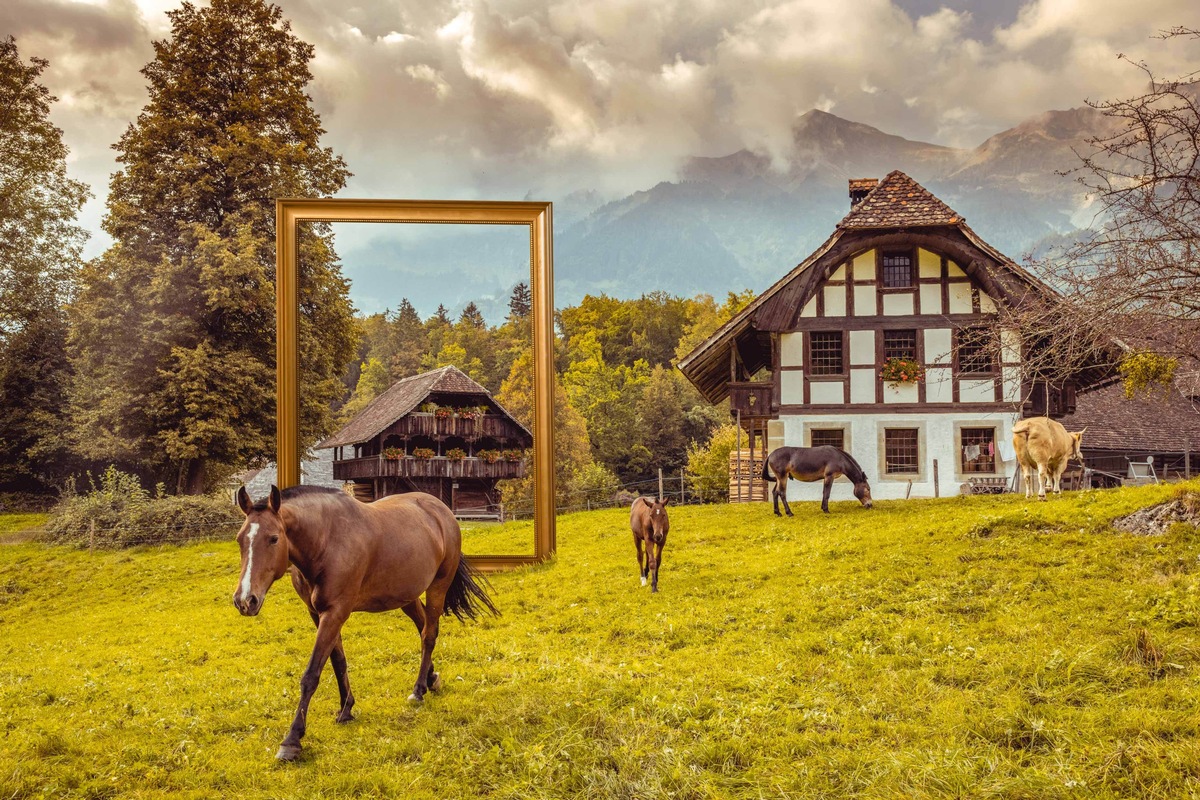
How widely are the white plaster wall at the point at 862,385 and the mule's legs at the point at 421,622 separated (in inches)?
538

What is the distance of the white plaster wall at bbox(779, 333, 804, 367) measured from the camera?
1720 cm

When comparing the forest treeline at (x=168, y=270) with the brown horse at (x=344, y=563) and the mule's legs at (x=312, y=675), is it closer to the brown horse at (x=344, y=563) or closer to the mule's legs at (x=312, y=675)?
the brown horse at (x=344, y=563)

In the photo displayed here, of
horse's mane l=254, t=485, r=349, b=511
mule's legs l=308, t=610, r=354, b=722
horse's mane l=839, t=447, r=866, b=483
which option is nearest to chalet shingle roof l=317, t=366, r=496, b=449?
horse's mane l=254, t=485, r=349, b=511

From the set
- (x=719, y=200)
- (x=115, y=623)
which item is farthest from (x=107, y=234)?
(x=719, y=200)

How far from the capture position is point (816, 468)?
1391cm

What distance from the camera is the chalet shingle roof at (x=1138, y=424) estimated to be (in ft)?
75.5

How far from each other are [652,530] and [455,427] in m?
3.24

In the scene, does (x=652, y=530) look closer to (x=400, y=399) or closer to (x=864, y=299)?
(x=400, y=399)

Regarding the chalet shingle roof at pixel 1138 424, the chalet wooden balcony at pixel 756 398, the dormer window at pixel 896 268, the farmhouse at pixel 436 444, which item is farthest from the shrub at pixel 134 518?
the chalet shingle roof at pixel 1138 424

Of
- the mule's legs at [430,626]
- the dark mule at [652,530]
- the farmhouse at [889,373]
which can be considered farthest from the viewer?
the farmhouse at [889,373]

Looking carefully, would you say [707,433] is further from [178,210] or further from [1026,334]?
[1026,334]

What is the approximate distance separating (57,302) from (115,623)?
31.7 ft

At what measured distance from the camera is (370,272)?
6602 millimetres

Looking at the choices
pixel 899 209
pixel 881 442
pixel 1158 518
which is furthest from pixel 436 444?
pixel 899 209
